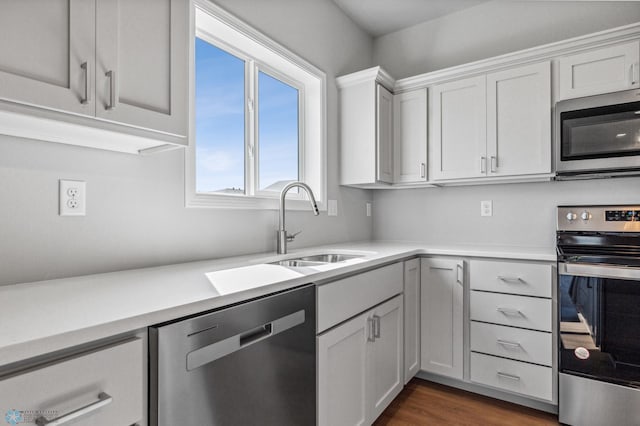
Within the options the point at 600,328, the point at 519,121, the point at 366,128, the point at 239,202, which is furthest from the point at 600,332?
the point at 239,202

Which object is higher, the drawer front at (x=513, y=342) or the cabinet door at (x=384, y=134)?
the cabinet door at (x=384, y=134)

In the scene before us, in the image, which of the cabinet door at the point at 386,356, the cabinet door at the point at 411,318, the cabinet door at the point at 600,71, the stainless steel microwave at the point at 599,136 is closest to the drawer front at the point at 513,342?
the cabinet door at the point at 411,318

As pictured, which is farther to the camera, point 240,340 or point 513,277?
point 513,277

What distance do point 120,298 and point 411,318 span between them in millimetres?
1777

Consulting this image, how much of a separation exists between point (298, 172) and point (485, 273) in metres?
1.39

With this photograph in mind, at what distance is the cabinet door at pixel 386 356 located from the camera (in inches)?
68.7

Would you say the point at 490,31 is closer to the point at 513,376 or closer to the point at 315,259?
the point at 315,259

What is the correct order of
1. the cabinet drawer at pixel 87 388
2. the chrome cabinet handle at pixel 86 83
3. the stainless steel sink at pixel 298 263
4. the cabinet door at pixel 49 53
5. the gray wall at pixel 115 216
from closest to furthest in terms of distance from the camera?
the cabinet drawer at pixel 87 388
the cabinet door at pixel 49 53
the chrome cabinet handle at pixel 86 83
the gray wall at pixel 115 216
the stainless steel sink at pixel 298 263

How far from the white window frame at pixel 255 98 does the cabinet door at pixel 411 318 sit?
2.45ft

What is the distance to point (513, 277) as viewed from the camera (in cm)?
202

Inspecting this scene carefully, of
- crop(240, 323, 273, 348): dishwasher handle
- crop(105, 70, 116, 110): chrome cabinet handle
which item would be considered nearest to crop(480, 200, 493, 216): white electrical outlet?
crop(240, 323, 273, 348): dishwasher handle

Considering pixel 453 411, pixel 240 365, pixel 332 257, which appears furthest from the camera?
pixel 332 257

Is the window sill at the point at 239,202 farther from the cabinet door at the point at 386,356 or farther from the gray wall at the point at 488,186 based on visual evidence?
the gray wall at the point at 488,186

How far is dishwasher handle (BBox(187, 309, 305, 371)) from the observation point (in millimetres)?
878
